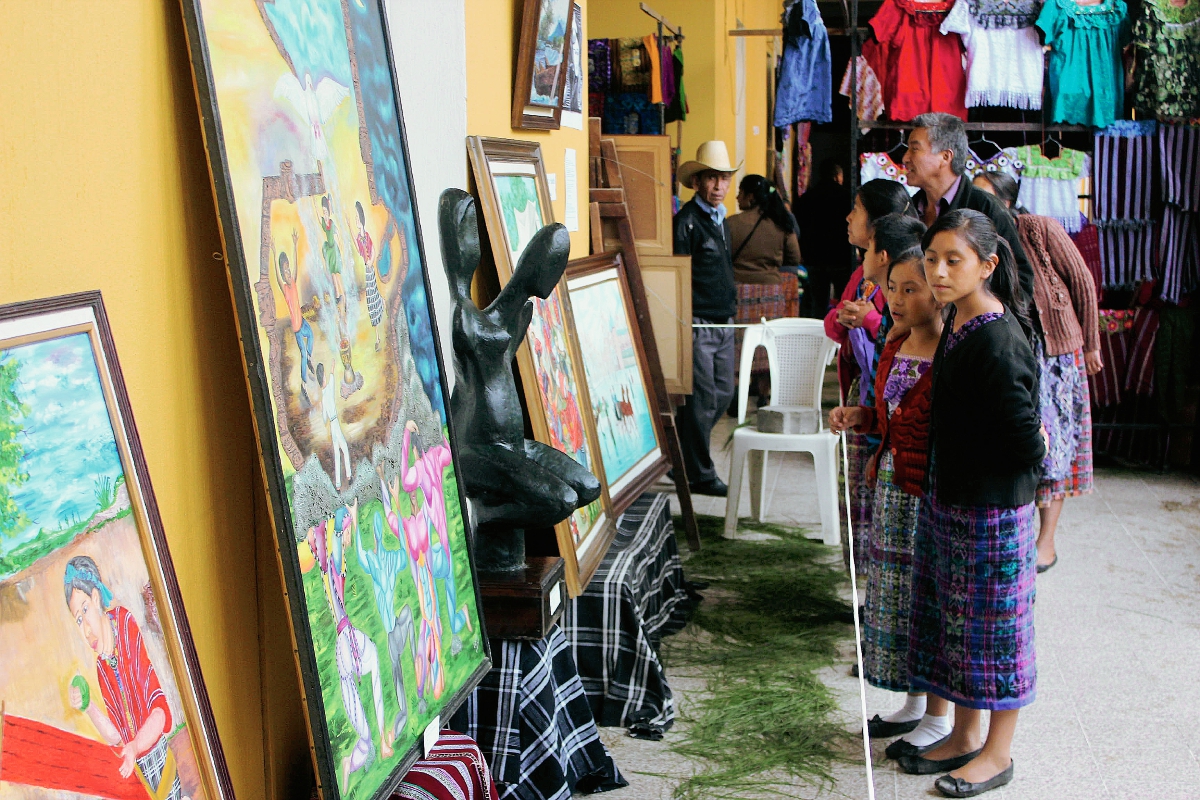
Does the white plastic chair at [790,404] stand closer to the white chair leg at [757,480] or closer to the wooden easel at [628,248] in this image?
the white chair leg at [757,480]

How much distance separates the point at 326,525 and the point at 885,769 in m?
2.05

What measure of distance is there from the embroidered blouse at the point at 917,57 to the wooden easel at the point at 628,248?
2070mm

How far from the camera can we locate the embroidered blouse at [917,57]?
5973mm

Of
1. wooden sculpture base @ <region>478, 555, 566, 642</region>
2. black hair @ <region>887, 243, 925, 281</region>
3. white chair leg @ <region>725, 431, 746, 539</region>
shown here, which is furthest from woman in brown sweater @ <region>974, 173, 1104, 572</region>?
wooden sculpture base @ <region>478, 555, 566, 642</region>

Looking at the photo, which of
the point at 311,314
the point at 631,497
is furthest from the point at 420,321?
the point at 631,497

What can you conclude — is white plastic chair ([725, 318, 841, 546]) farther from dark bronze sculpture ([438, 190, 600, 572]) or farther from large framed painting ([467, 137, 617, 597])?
dark bronze sculpture ([438, 190, 600, 572])

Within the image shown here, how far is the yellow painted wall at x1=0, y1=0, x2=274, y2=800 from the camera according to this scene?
1146mm

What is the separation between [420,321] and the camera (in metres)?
1.96

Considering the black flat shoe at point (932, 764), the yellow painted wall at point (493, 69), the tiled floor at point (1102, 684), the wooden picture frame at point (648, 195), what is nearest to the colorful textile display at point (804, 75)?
the wooden picture frame at point (648, 195)

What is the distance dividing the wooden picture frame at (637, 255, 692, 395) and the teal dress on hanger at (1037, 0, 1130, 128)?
8.00 ft

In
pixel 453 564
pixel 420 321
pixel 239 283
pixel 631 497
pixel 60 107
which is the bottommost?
pixel 631 497

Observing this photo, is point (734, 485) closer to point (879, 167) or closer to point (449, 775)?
point (879, 167)

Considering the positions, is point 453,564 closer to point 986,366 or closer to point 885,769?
point 986,366

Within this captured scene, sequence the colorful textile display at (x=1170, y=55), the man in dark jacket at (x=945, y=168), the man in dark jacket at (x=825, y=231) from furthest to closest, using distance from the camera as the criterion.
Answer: the man in dark jacket at (x=825, y=231)
the colorful textile display at (x=1170, y=55)
the man in dark jacket at (x=945, y=168)
